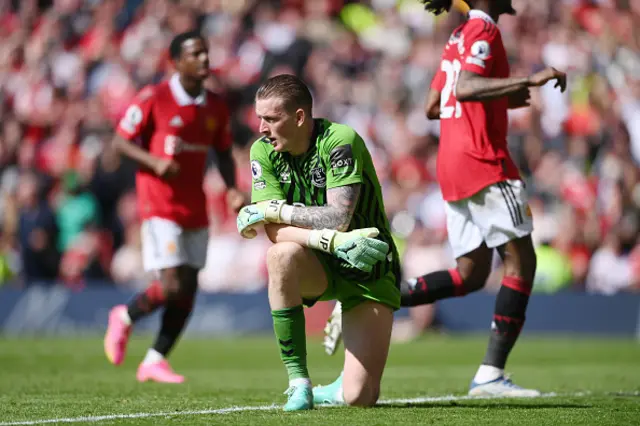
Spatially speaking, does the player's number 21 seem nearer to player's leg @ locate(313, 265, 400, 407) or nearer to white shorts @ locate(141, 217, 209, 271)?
player's leg @ locate(313, 265, 400, 407)

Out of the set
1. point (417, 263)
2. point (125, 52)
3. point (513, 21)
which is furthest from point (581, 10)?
point (125, 52)

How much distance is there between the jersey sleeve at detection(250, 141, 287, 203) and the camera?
5.74 metres

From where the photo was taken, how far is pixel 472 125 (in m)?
7.04

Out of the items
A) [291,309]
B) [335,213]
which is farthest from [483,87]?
[291,309]

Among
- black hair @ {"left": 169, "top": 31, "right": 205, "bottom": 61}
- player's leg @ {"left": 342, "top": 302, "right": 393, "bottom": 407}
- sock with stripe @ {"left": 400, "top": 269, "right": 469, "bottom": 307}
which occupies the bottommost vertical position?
player's leg @ {"left": 342, "top": 302, "right": 393, "bottom": 407}

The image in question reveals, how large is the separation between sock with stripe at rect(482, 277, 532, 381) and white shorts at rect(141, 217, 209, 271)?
2.64 metres

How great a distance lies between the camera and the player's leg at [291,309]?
550cm

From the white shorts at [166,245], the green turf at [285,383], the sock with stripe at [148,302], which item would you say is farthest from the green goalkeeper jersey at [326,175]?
the sock with stripe at [148,302]

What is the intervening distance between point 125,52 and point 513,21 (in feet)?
22.0

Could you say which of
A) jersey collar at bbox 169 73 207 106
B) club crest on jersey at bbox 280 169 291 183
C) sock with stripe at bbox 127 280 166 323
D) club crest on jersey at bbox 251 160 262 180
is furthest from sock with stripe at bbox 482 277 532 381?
jersey collar at bbox 169 73 207 106

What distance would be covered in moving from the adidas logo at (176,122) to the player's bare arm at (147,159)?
11.7 inches

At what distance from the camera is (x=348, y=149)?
18.3ft

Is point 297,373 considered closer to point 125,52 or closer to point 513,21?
point 513,21

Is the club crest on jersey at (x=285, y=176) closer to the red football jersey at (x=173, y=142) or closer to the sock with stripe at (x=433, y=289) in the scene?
the sock with stripe at (x=433, y=289)
